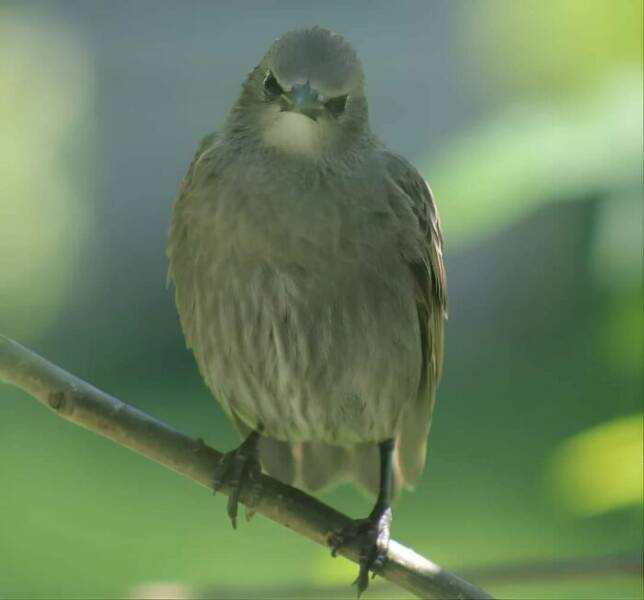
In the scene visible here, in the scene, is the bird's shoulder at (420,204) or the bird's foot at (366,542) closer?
the bird's foot at (366,542)

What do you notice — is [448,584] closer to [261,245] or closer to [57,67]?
[261,245]

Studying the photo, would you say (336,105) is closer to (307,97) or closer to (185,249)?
(307,97)

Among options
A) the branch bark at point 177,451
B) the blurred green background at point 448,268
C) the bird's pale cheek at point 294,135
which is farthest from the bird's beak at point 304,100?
the branch bark at point 177,451

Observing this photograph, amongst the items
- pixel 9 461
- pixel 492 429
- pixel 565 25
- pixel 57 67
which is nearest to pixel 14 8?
pixel 57 67

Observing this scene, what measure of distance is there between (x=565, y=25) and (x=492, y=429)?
8.52 ft

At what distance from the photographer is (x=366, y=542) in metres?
2.44

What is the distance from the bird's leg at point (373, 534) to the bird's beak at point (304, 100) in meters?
0.77

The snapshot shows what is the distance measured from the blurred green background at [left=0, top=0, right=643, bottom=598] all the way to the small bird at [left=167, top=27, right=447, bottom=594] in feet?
0.80

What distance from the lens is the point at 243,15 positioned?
4.84 meters

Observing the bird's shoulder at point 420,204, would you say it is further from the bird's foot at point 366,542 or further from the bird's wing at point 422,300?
the bird's foot at point 366,542

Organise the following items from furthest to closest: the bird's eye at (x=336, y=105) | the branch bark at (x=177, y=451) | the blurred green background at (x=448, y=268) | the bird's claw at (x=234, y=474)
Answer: the bird's claw at (x=234, y=474) < the bird's eye at (x=336, y=105) < the branch bark at (x=177, y=451) < the blurred green background at (x=448, y=268)

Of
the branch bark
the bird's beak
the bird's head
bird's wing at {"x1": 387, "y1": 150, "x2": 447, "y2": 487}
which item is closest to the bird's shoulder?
bird's wing at {"x1": 387, "y1": 150, "x2": 447, "y2": 487}

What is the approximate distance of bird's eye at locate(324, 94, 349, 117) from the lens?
→ 2424 millimetres

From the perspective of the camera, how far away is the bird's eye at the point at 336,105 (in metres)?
2.42
